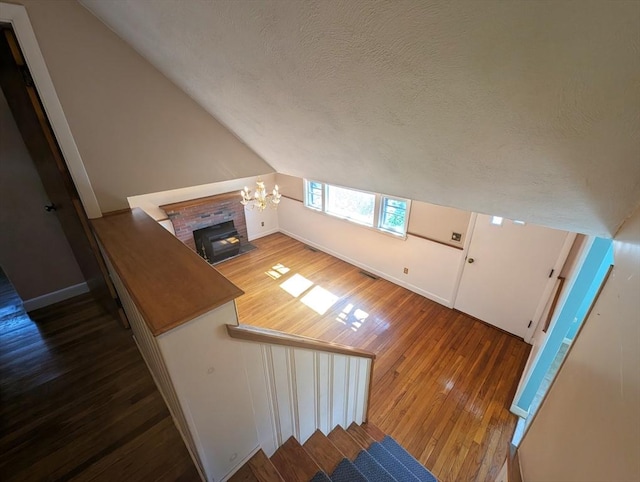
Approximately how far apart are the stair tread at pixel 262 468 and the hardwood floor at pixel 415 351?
1.51 meters

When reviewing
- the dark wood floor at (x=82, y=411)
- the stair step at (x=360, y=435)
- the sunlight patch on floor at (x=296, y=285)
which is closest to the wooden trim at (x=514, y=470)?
the stair step at (x=360, y=435)

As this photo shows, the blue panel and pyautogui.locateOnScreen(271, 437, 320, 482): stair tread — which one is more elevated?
the blue panel

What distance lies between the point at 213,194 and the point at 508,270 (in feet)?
17.0

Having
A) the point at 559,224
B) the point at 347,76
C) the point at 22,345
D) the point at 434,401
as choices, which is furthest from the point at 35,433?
the point at 559,224

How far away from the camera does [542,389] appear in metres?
2.20

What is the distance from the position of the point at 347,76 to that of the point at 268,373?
4.87ft

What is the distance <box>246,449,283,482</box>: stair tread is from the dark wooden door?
4.97ft

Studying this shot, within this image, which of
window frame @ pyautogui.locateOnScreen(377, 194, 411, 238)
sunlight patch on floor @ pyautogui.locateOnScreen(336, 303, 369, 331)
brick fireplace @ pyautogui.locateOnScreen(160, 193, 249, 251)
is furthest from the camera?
brick fireplace @ pyautogui.locateOnScreen(160, 193, 249, 251)

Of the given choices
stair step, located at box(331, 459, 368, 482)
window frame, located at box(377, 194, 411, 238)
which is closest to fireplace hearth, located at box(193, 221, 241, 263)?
window frame, located at box(377, 194, 411, 238)

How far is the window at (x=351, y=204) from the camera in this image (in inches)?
177

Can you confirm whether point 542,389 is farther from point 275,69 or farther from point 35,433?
point 35,433

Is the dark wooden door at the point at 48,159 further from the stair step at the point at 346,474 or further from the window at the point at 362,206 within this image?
the window at the point at 362,206

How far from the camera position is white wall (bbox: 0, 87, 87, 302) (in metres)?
2.15

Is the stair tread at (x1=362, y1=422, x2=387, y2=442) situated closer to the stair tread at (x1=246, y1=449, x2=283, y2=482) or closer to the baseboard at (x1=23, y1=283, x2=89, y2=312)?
the stair tread at (x1=246, y1=449, x2=283, y2=482)
